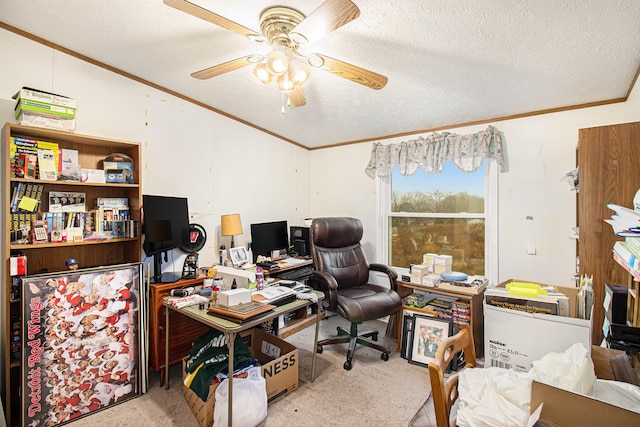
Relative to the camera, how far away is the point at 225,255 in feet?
10.1

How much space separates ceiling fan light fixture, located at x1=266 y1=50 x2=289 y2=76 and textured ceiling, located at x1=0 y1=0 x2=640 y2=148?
0.27 m

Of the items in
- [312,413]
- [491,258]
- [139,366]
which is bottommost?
[312,413]

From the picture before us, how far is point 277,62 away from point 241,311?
1401 millimetres

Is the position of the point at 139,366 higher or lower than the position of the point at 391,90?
lower

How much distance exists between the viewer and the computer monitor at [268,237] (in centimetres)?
325

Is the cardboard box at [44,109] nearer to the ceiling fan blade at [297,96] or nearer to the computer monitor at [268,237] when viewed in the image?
the ceiling fan blade at [297,96]

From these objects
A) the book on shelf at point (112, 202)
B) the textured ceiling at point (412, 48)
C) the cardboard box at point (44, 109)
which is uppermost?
the textured ceiling at point (412, 48)

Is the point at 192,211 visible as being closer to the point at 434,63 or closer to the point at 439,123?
the point at 434,63

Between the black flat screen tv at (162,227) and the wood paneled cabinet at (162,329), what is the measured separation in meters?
0.10

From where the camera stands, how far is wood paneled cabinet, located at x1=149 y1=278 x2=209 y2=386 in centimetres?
226

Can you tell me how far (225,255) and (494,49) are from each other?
2.74 meters

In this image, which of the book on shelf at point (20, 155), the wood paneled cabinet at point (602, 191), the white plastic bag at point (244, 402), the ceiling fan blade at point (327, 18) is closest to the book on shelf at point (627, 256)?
the wood paneled cabinet at point (602, 191)

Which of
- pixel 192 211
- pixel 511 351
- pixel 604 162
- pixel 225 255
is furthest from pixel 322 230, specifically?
pixel 604 162


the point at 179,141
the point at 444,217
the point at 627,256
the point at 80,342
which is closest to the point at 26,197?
the point at 80,342
